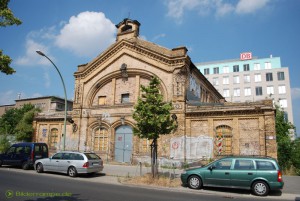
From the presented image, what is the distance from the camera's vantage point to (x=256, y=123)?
1783 cm

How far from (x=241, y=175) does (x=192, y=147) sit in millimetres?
8768

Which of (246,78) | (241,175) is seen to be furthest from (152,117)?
(246,78)

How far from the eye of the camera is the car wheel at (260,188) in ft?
33.5

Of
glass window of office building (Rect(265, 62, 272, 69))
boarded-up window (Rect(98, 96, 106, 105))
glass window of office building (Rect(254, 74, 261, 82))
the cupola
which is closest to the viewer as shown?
the cupola

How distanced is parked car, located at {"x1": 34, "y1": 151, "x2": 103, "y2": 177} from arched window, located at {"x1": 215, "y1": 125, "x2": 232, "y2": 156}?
9.09m

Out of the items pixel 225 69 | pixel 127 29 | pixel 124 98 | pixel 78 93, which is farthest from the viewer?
pixel 225 69

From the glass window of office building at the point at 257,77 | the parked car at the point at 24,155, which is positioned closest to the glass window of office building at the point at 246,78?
the glass window of office building at the point at 257,77

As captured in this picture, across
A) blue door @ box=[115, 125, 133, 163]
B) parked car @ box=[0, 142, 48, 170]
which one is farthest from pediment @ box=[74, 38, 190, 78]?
parked car @ box=[0, 142, 48, 170]

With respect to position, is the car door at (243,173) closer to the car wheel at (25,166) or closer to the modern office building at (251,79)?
the car wheel at (25,166)

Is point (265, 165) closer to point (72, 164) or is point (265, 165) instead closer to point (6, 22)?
point (72, 164)

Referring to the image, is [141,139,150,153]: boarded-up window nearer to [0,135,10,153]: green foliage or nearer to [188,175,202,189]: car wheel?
[188,175,202,189]: car wheel

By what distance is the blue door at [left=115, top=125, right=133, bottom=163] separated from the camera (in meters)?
21.8

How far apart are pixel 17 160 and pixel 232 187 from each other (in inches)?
579

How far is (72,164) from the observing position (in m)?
14.4
